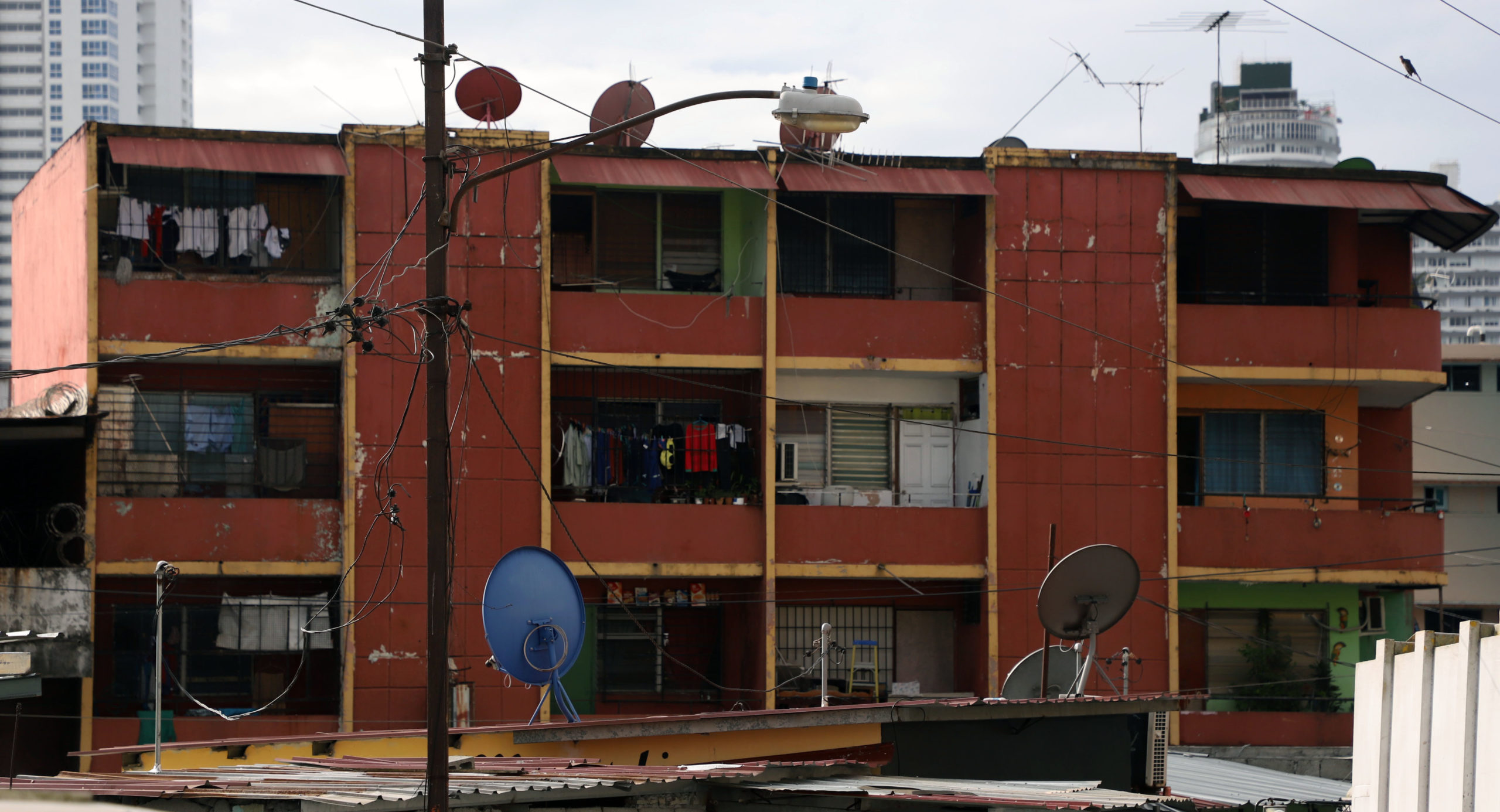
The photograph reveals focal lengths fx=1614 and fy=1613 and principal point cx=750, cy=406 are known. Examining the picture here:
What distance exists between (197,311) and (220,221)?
1.62 m

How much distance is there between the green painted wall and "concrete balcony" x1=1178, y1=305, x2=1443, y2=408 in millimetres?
3315

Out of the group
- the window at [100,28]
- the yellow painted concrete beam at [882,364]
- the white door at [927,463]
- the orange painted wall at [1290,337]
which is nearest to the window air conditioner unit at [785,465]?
the yellow painted concrete beam at [882,364]

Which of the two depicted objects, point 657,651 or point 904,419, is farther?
point 904,419

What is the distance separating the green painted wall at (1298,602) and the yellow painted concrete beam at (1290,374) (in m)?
3.28

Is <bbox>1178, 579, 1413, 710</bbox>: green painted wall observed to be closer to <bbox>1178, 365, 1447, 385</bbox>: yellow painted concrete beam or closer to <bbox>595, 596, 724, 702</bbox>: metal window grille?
<bbox>1178, 365, 1447, 385</bbox>: yellow painted concrete beam

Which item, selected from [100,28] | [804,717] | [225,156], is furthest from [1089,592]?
[100,28]

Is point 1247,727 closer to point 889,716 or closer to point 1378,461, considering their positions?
point 1378,461

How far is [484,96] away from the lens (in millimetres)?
24000

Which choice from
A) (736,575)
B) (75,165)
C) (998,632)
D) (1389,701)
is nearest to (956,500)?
(998,632)

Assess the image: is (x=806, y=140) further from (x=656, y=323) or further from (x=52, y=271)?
(x=52, y=271)

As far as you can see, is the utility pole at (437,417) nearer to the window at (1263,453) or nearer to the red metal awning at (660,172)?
the red metal awning at (660,172)

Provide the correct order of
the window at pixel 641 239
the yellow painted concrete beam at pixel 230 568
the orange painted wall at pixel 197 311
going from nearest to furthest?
the yellow painted concrete beam at pixel 230 568, the orange painted wall at pixel 197 311, the window at pixel 641 239

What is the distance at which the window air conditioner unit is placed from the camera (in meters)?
24.9

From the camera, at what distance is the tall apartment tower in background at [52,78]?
14238cm
